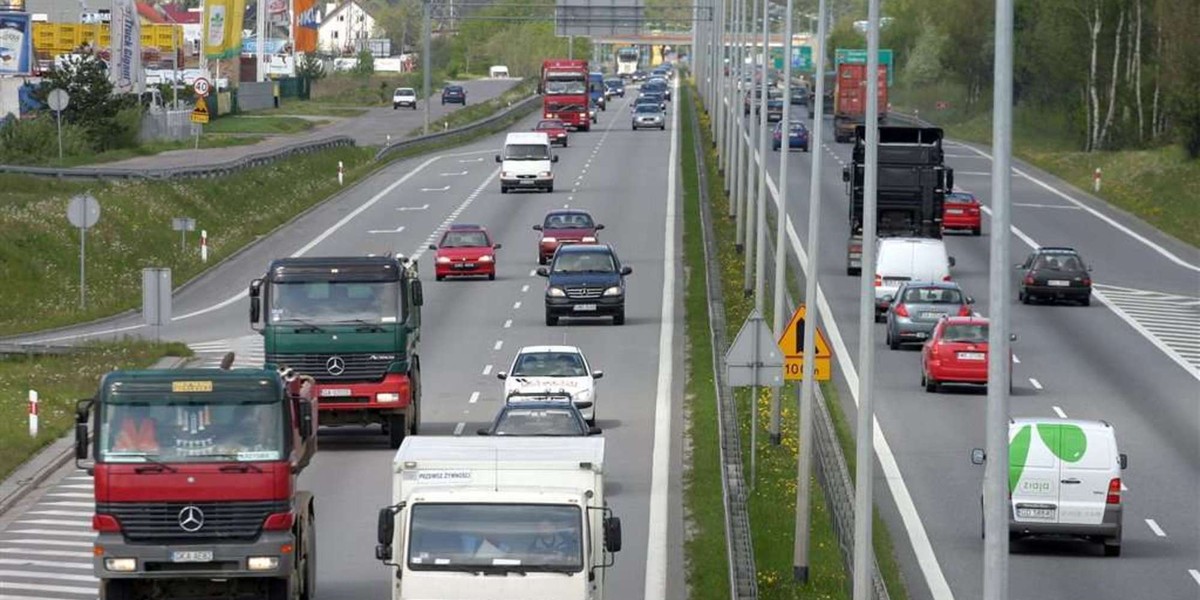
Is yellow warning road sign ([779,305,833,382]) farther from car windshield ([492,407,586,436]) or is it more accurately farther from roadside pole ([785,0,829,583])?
car windshield ([492,407,586,436])

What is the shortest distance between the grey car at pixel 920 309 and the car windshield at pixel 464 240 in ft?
48.4

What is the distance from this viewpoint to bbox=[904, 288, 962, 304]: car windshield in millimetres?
49094

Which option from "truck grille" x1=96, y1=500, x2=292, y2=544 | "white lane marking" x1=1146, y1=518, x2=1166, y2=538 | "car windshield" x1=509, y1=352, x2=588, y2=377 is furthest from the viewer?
"car windshield" x1=509, y1=352, x2=588, y2=377

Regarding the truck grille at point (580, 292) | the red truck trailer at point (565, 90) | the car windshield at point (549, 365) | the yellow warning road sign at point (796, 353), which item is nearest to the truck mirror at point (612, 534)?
the yellow warning road sign at point (796, 353)

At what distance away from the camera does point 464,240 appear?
202 feet

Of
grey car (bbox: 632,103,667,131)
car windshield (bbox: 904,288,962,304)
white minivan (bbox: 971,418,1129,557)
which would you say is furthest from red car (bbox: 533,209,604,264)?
grey car (bbox: 632,103,667,131)

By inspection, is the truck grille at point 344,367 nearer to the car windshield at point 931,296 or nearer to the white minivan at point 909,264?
the car windshield at point 931,296

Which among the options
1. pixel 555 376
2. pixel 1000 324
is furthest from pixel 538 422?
pixel 1000 324

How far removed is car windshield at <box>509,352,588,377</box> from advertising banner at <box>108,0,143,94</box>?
205 feet

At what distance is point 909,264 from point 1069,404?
14207mm

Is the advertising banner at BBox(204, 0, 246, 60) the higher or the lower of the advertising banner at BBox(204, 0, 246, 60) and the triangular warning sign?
the higher

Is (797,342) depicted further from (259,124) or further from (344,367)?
(259,124)

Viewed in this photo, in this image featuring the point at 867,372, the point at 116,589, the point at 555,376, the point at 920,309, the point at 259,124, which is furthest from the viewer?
the point at 259,124

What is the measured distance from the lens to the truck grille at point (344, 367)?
34.2m
